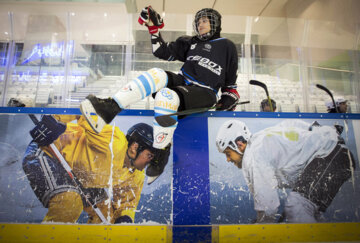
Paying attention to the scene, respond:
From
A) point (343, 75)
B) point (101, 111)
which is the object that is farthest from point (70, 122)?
point (343, 75)

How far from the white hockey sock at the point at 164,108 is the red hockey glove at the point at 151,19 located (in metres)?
0.53

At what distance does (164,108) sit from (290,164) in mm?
944

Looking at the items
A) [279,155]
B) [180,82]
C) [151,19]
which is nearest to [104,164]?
[180,82]

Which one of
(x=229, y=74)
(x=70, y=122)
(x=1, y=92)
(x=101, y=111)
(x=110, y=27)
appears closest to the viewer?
(x=101, y=111)

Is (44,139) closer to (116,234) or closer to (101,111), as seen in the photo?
(101,111)

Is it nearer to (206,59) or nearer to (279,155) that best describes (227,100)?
(206,59)

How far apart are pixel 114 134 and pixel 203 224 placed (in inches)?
30.7

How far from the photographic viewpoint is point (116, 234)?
127cm

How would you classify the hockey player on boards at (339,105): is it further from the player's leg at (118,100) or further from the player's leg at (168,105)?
the player's leg at (118,100)

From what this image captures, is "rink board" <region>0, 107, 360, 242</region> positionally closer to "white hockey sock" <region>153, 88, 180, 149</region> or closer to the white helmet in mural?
the white helmet in mural

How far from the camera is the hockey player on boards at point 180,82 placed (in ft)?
3.60

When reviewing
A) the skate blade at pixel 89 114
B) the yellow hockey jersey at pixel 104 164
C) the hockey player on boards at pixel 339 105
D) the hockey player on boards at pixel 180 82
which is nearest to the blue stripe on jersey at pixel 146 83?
the hockey player on boards at pixel 180 82

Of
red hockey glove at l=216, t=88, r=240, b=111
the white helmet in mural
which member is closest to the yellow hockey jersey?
the white helmet in mural

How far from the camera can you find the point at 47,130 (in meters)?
1.38
